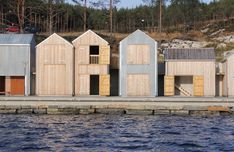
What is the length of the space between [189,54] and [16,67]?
71.6ft

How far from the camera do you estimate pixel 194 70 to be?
6931 centimetres

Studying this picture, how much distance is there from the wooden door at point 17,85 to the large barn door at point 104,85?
9.93m

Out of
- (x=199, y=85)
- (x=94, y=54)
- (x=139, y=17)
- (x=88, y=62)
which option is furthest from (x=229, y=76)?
(x=139, y=17)

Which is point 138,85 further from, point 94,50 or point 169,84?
point 94,50

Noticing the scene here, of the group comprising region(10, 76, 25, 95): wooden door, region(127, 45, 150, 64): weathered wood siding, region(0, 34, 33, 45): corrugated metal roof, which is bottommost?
region(10, 76, 25, 95): wooden door

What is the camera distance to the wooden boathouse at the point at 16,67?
69.4 m

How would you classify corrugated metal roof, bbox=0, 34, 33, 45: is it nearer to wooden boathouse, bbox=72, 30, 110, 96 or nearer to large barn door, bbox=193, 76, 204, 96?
wooden boathouse, bbox=72, 30, 110, 96

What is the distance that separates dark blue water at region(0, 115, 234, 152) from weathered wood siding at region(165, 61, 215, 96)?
18.1 m

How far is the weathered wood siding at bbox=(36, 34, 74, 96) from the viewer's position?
67.9 m

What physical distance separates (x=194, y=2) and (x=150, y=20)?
13.7 metres

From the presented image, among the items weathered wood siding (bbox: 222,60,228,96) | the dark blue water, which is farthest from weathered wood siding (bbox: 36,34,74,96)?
weathered wood siding (bbox: 222,60,228,96)

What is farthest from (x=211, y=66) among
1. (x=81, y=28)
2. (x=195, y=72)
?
(x=81, y=28)

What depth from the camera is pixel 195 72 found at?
69.4 m

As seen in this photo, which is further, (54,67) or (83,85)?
(83,85)
